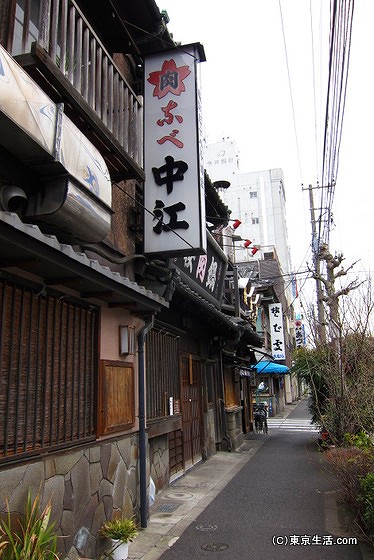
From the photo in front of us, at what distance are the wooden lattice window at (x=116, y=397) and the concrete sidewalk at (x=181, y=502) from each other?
67.2 inches

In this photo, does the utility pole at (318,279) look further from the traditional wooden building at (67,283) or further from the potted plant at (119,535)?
the potted plant at (119,535)

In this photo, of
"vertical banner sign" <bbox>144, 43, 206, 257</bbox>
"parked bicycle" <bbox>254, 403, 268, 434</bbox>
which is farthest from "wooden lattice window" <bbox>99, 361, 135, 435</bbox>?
"parked bicycle" <bbox>254, 403, 268, 434</bbox>

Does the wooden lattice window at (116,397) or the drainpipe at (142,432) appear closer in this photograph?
the wooden lattice window at (116,397)

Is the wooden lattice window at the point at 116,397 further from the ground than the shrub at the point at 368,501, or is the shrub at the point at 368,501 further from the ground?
the wooden lattice window at the point at 116,397

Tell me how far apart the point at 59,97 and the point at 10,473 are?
13.9ft

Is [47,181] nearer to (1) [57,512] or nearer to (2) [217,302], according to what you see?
(1) [57,512]

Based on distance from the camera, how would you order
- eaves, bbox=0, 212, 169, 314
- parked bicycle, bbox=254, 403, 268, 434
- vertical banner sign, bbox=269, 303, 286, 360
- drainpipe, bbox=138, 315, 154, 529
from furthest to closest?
1. vertical banner sign, bbox=269, 303, 286, 360
2. parked bicycle, bbox=254, 403, 268, 434
3. drainpipe, bbox=138, 315, 154, 529
4. eaves, bbox=0, 212, 169, 314

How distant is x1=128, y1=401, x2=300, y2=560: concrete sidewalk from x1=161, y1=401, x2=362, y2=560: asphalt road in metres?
0.18

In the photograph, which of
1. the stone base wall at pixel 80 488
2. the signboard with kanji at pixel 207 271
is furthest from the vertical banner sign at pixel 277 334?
the stone base wall at pixel 80 488

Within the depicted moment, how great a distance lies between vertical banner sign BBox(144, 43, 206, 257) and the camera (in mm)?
7789

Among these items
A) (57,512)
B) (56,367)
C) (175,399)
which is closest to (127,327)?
(56,367)

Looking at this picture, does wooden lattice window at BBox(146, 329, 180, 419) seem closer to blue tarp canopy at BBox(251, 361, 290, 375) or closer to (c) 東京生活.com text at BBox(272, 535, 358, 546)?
(c) 東京生活.com text at BBox(272, 535, 358, 546)

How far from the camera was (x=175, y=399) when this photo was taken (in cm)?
1046

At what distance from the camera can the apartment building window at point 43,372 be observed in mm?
4656
